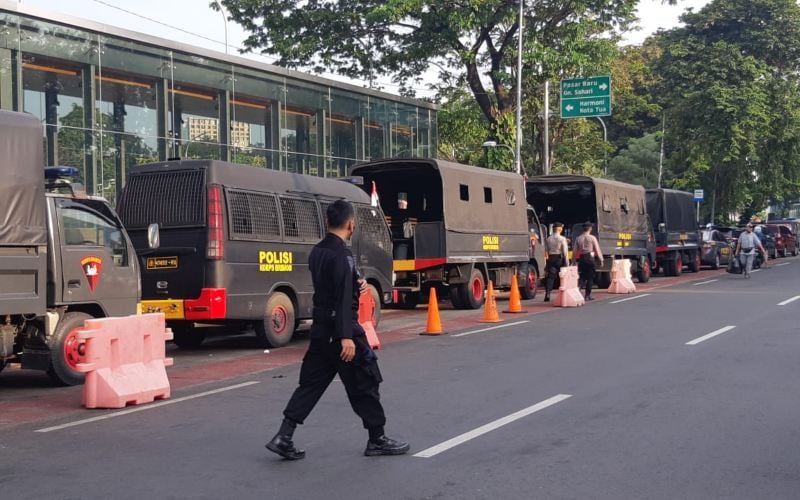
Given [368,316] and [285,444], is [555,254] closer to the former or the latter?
[368,316]

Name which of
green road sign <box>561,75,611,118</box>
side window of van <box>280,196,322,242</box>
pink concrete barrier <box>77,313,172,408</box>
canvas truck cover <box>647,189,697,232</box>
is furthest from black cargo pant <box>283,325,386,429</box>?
canvas truck cover <box>647,189,697,232</box>

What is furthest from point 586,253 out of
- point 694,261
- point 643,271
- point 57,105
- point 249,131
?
point 694,261

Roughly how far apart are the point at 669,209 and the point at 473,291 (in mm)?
14706

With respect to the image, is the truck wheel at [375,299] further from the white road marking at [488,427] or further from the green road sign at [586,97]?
the green road sign at [586,97]

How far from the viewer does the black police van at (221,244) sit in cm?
1249

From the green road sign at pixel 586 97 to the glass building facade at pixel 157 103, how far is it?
6.52 meters

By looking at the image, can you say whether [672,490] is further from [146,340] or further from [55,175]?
[55,175]

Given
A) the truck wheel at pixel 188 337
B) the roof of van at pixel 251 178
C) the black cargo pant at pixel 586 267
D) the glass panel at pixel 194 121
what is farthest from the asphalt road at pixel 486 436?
the glass panel at pixel 194 121

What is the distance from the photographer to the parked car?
1445 inches

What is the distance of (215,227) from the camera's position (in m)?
12.5

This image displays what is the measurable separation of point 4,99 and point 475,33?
16802 mm

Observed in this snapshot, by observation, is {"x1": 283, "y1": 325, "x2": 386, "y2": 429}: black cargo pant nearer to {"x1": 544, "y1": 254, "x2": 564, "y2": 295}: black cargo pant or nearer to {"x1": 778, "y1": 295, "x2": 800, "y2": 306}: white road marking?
{"x1": 778, "y1": 295, "x2": 800, "y2": 306}: white road marking

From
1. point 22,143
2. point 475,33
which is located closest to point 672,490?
point 22,143

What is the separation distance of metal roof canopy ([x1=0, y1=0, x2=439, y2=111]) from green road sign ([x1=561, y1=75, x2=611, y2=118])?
19.2 ft
